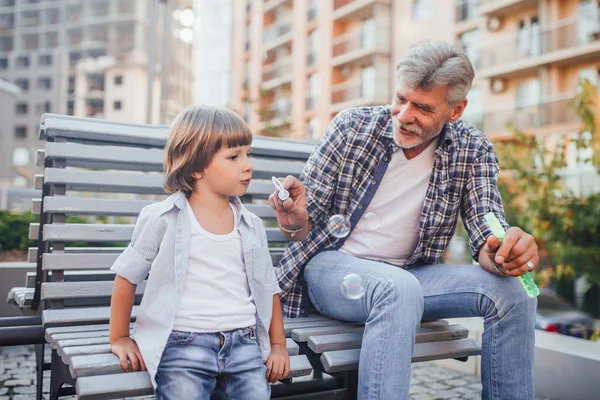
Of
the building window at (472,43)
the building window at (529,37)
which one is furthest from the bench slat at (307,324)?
the building window at (472,43)

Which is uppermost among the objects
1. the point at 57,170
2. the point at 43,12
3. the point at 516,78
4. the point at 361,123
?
the point at 43,12

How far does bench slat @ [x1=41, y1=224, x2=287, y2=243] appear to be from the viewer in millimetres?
2652

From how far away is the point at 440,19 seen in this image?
85.1 ft

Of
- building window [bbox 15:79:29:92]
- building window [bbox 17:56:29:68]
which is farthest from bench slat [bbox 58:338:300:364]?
building window [bbox 17:56:29:68]

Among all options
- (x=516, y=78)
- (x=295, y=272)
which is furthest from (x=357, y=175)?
(x=516, y=78)

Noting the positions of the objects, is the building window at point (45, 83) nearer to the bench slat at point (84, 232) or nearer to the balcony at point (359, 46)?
the balcony at point (359, 46)

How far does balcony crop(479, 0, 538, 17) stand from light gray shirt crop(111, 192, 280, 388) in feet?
73.1

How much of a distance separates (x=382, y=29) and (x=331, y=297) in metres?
27.9

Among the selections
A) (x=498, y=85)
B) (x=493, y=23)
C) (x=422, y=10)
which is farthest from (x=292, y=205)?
(x=422, y=10)

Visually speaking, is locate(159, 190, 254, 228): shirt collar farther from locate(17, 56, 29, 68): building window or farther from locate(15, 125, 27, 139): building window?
locate(17, 56, 29, 68): building window

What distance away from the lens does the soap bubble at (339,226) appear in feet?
9.06

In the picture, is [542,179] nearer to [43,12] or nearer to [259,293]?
[259,293]

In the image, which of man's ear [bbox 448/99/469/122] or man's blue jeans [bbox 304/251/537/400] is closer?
man's blue jeans [bbox 304/251/537/400]

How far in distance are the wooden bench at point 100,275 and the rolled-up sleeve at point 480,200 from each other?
15.1 inches
